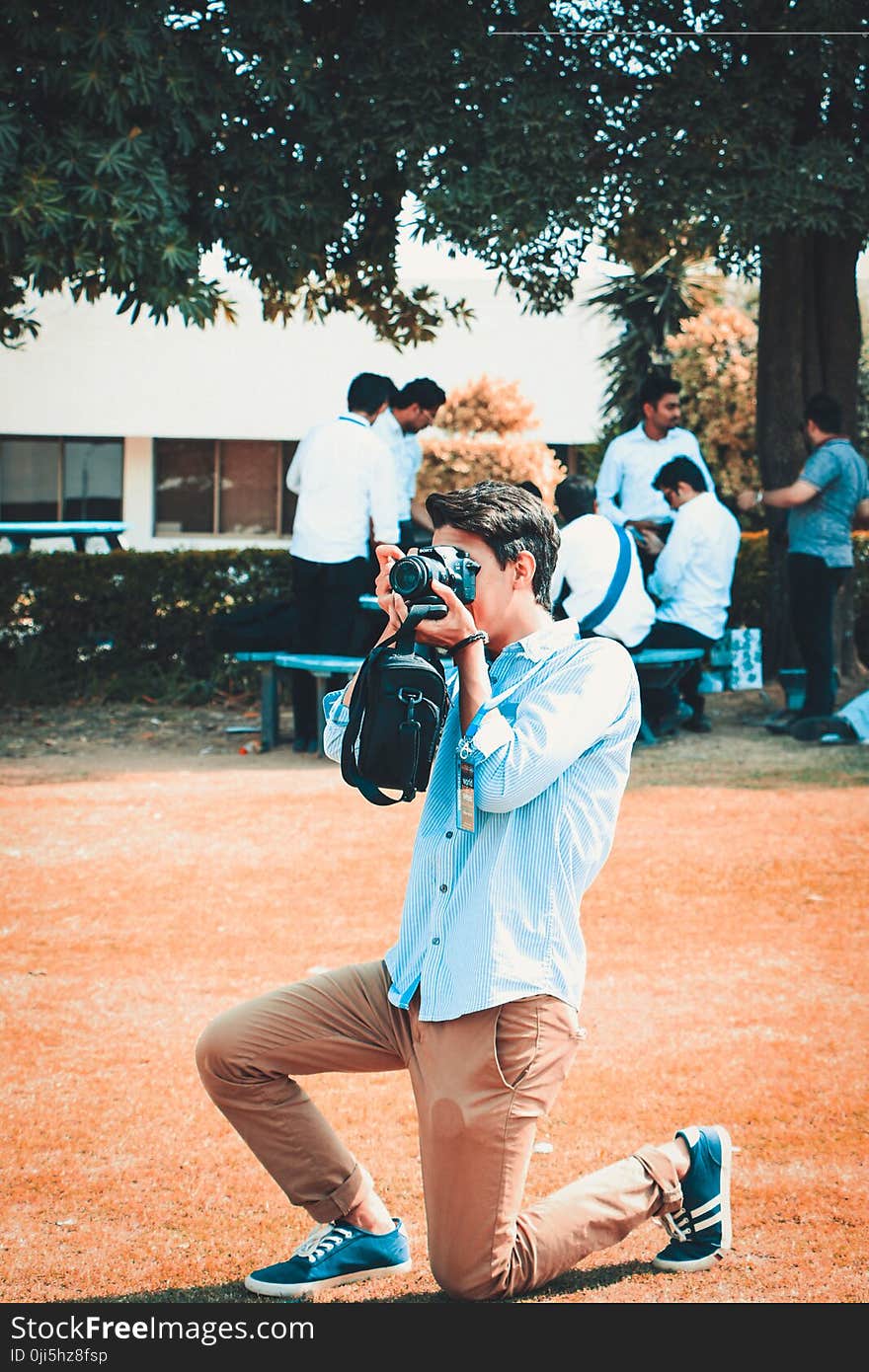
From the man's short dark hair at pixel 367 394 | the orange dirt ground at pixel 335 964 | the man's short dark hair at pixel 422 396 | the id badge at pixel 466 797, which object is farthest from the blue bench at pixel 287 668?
the id badge at pixel 466 797

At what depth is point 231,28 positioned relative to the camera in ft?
29.4

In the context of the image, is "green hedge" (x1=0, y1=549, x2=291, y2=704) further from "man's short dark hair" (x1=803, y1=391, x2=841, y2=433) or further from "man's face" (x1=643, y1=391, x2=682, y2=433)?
"man's short dark hair" (x1=803, y1=391, x2=841, y2=433)

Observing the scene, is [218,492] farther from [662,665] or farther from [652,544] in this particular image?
[662,665]

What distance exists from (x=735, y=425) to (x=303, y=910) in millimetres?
14796

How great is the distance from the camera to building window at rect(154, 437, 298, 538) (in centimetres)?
2447

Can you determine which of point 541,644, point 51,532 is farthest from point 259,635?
point 541,644

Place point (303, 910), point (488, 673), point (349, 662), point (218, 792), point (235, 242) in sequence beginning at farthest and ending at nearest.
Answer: point (235, 242) → point (349, 662) → point (218, 792) → point (303, 910) → point (488, 673)

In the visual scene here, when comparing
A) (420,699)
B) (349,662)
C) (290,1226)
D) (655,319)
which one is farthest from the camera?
(655,319)

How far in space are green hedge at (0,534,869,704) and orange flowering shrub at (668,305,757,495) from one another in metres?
9.65

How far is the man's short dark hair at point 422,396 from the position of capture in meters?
9.70

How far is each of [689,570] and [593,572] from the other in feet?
3.27

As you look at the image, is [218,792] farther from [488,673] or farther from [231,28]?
[488,673]

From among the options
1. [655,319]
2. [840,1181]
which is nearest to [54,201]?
[840,1181]

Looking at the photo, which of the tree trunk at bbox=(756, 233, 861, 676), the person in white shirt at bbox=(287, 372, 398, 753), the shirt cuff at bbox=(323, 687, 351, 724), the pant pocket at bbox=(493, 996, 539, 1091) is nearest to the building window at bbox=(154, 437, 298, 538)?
the tree trunk at bbox=(756, 233, 861, 676)
